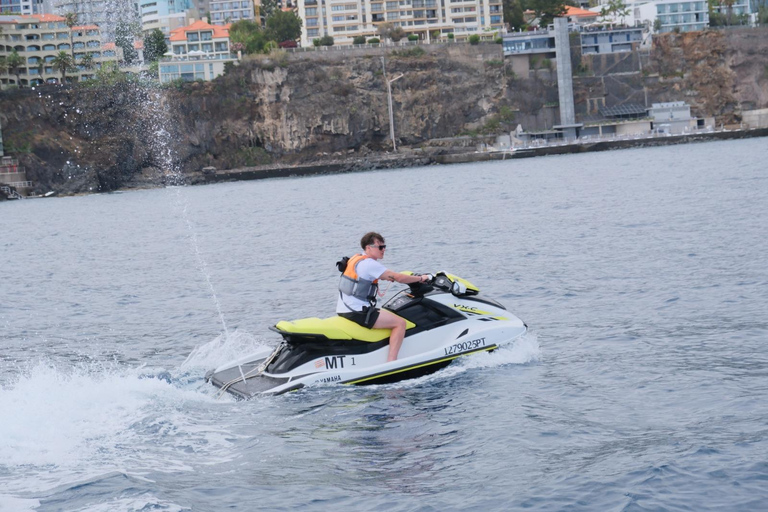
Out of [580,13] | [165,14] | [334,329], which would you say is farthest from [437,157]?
[334,329]

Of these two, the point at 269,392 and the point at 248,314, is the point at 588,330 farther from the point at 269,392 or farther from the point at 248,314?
the point at 248,314

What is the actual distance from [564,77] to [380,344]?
110 meters

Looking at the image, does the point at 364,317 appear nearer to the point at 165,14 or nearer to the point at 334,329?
the point at 334,329

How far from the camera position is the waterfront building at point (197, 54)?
121500 mm

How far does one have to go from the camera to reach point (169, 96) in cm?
11781

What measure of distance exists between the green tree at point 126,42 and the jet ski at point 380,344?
121849mm

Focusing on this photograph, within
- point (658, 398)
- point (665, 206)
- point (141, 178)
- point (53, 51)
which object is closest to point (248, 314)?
point (658, 398)

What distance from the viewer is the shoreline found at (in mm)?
110812

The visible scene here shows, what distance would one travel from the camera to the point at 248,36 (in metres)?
136

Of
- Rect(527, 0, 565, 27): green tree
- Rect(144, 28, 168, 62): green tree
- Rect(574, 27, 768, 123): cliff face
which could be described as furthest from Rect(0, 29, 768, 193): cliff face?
Rect(527, 0, 565, 27): green tree

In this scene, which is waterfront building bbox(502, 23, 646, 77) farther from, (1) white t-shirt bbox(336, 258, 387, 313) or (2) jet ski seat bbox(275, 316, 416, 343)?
(2) jet ski seat bbox(275, 316, 416, 343)

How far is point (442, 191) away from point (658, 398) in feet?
171

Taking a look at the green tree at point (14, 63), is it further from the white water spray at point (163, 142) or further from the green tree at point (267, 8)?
the green tree at point (267, 8)

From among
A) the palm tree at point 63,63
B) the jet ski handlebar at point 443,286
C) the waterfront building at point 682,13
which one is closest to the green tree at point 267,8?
the palm tree at point 63,63
